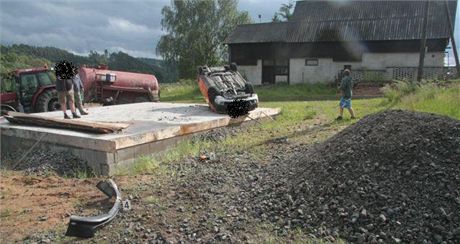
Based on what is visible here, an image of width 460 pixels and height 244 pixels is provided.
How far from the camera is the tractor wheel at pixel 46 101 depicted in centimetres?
1622

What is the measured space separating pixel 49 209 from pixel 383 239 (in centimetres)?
417

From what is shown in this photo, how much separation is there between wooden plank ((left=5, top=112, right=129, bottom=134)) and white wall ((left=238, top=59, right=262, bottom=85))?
2385 cm

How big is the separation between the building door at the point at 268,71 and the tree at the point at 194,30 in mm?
12955

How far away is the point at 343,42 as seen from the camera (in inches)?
1179

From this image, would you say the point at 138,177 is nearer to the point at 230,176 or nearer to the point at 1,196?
the point at 230,176

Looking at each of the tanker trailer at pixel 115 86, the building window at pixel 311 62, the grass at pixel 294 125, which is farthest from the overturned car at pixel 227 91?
the building window at pixel 311 62

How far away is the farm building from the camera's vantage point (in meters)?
28.0

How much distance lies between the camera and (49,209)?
561 cm

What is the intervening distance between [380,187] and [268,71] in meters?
28.6

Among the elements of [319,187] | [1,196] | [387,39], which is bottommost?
[1,196]

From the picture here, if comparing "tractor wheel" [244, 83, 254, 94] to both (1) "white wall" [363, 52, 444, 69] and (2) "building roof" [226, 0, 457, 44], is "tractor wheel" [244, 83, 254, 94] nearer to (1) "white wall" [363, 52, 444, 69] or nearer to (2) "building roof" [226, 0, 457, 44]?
(1) "white wall" [363, 52, 444, 69]

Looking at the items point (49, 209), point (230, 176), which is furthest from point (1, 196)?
point (230, 176)

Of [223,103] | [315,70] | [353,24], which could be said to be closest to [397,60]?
[353,24]

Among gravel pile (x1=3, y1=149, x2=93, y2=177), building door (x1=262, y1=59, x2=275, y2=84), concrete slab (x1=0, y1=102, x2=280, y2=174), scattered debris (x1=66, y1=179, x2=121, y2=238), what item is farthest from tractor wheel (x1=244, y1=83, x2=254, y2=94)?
building door (x1=262, y1=59, x2=275, y2=84)
